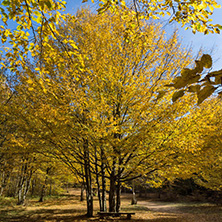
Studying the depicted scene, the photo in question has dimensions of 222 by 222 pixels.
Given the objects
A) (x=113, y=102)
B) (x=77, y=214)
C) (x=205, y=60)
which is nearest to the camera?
(x=205, y=60)

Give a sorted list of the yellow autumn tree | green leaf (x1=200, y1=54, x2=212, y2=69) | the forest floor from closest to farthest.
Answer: green leaf (x1=200, y1=54, x2=212, y2=69), the yellow autumn tree, the forest floor

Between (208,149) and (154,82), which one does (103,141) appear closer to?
(154,82)

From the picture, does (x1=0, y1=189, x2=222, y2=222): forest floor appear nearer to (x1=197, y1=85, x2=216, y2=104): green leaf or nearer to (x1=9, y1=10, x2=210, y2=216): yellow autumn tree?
(x1=9, y1=10, x2=210, y2=216): yellow autumn tree

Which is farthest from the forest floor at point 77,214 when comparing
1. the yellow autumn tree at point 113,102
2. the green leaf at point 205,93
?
the green leaf at point 205,93

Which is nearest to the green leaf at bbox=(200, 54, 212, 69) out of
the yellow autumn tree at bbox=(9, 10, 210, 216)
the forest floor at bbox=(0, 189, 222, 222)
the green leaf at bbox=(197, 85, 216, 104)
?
the green leaf at bbox=(197, 85, 216, 104)

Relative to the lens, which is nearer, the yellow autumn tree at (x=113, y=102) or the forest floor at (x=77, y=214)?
the yellow autumn tree at (x=113, y=102)

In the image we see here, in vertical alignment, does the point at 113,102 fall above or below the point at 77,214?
above

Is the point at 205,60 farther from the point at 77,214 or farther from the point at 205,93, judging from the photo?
the point at 77,214

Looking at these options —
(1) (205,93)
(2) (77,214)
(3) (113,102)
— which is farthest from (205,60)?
(2) (77,214)

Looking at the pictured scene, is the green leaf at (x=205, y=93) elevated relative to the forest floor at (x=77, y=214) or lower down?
elevated

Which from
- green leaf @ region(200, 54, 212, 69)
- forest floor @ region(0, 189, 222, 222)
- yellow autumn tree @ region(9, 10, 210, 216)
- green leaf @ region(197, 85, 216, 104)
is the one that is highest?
yellow autumn tree @ region(9, 10, 210, 216)

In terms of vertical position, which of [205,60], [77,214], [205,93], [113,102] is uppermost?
[113,102]

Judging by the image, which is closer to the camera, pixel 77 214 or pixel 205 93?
pixel 205 93

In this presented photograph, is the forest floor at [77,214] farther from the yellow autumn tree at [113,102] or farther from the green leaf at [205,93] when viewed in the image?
the green leaf at [205,93]
